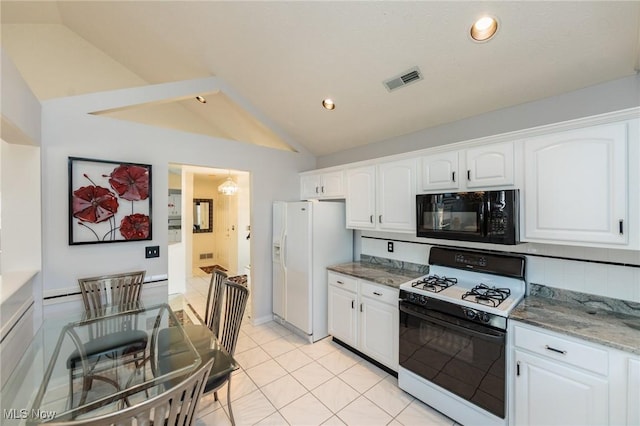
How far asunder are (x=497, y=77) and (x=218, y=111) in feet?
11.1

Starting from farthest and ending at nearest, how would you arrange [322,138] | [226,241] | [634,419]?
[226,241], [322,138], [634,419]

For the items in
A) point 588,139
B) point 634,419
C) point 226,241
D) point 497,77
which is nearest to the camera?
point 634,419

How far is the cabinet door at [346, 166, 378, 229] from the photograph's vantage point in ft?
9.33

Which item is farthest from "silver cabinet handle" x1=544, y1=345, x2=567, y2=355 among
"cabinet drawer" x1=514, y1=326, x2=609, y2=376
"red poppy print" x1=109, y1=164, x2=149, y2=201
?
"red poppy print" x1=109, y1=164, x2=149, y2=201

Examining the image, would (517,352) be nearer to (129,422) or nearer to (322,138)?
(129,422)

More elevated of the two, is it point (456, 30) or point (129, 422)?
point (456, 30)

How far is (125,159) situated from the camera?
2561 millimetres

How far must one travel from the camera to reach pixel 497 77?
6.57 ft

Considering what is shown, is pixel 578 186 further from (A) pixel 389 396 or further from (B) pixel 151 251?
(B) pixel 151 251

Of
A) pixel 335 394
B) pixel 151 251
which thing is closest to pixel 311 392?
pixel 335 394

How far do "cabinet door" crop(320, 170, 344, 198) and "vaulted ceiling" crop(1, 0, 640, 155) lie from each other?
0.52 meters

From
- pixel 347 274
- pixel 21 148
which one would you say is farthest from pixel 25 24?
pixel 347 274

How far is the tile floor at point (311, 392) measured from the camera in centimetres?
194

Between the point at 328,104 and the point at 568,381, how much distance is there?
286 cm
